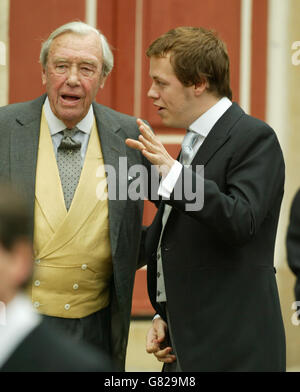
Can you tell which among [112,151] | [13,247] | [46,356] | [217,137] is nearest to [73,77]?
[112,151]

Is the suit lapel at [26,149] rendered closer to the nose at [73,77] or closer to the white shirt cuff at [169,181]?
the nose at [73,77]

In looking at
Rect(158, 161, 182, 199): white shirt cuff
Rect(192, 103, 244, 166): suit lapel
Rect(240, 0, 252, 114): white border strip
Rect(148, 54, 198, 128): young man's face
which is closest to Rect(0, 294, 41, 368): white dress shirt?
Rect(158, 161, 182, 199): white shirt cuff

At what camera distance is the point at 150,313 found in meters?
5.12

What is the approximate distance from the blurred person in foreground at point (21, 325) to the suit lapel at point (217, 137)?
1.29 metres

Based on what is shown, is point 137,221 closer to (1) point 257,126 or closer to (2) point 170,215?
(2) point 170,215

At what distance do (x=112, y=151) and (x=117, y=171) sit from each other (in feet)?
0.28

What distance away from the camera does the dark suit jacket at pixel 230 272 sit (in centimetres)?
290

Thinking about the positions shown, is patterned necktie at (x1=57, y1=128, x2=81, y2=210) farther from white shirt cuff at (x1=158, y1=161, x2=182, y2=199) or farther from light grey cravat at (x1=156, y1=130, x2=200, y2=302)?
white shirt cuff at (x1=158, y1=161, x2=182, y2=199)

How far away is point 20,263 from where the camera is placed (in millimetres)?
1724

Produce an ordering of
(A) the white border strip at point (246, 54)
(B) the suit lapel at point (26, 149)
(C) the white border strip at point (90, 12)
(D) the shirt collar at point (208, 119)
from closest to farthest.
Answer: (D) the shirt collar at point (208, 119) → (B) the suit lapel at point (26, 149) → (C) the white border strip at point (90, 12) → (A) the white border strip at point (246, 54)

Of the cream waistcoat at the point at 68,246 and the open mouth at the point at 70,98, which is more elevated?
the open mouth at the point at 70,98

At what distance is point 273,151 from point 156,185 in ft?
2.20

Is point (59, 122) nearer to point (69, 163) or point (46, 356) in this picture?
point (69, 163)

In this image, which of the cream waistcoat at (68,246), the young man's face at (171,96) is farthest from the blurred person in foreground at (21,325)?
the cream waistcoat at (68,246)
